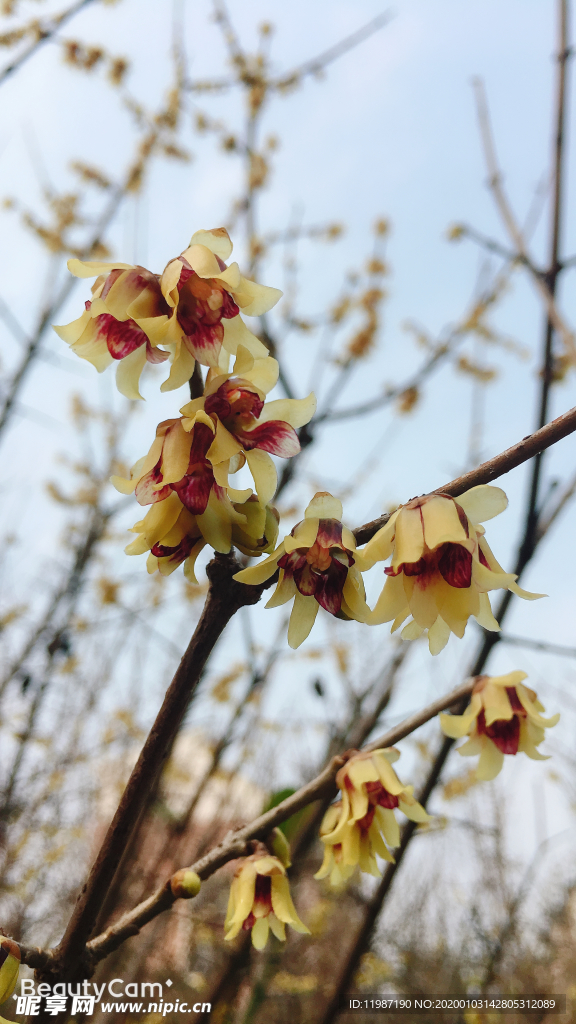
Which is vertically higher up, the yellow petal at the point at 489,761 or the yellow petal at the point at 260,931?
the yellow petal at the point at 489,761

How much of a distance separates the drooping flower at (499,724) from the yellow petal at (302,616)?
367 mm

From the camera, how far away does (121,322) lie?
0.76 meters

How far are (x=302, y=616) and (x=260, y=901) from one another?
53cm

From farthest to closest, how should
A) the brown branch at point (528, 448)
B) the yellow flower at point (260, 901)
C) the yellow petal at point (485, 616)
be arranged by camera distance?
the yellow flower at point (260, 901) < the yellow petal at point (485, 616) < the brown branch at point (528, 448)

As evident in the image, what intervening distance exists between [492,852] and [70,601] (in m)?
7.48

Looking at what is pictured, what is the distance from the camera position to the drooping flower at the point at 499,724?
0.96 m

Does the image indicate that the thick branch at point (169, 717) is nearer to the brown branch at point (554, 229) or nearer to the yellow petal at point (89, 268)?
the yellow petal at point (89, 268)

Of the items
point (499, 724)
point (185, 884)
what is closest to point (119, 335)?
point (185, 884)

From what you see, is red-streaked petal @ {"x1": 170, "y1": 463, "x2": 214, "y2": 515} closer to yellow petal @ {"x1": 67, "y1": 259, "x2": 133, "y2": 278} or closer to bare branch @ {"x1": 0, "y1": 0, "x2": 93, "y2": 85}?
yellow petal @ {"x1": 67, "y1": 259, "x2": 133, "y2": 278}

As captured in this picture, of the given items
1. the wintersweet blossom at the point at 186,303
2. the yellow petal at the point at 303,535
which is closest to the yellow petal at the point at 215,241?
the wintersweet blossom at the point at 186,303

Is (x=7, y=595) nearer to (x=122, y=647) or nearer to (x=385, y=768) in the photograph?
(x=122, y=647)

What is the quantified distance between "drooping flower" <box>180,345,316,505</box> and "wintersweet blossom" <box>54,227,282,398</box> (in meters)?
0.03

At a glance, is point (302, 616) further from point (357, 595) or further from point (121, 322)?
point (121, 322)

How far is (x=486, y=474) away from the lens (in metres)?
0.63
